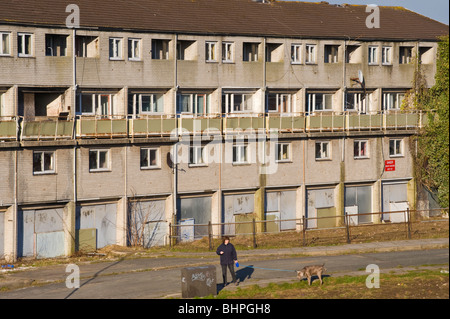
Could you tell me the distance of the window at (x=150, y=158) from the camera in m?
43.6

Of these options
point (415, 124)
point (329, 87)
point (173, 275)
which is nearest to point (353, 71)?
point (329, 87)

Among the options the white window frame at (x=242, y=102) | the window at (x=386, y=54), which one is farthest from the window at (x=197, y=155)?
the window at (x=386, y=54)

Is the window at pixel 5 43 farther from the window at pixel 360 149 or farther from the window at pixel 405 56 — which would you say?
the window at pixel 405 56

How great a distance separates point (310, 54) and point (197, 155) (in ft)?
A: 33.5

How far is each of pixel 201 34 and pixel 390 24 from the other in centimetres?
1515

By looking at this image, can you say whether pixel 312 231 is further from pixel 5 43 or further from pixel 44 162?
pixel 5 43

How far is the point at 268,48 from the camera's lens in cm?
4897

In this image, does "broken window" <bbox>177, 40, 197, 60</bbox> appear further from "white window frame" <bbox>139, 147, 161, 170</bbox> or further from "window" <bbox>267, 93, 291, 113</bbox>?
"white window frame" <bbox>139, 147, 161, 170</bbox>

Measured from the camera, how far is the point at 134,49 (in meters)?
44.2

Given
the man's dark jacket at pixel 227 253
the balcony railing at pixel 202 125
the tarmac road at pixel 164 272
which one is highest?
the balcony railing at pixel 202 125

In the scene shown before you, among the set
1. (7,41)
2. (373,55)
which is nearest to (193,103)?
(7,41)

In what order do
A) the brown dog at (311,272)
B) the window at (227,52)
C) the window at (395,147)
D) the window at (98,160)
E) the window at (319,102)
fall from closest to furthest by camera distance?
the brown dog at (311,272), the window at (98,160), the window at (227,52), the window at (319,102), the window at (395,147)

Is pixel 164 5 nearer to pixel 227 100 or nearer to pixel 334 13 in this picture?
pixel 227 100

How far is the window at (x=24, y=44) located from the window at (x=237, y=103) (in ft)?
39.5
